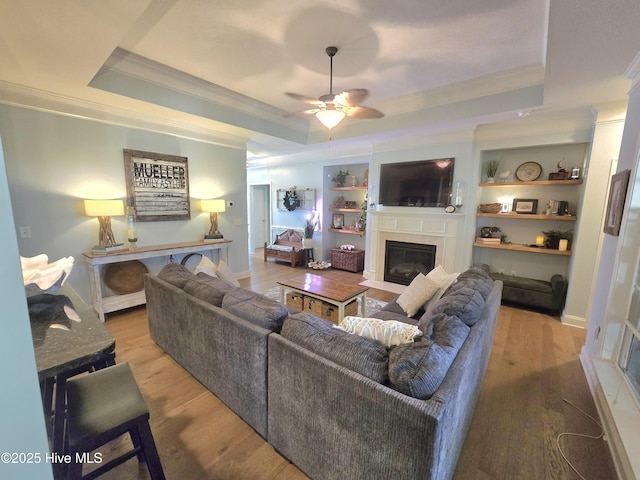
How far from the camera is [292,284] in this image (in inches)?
125

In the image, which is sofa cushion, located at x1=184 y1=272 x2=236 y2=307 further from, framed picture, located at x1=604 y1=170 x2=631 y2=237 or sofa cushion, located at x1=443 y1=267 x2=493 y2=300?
framed picture, located at x1=604 y1=170 x2=631 y2=237

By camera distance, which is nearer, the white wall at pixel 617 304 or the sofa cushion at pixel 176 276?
the white wall at pixel 617 304

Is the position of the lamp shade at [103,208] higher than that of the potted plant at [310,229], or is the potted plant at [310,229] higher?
the lamp shade at [103,208]

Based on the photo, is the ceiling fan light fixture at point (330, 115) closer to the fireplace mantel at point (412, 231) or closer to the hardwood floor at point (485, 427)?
the fireplace mantel at point (412, 231)

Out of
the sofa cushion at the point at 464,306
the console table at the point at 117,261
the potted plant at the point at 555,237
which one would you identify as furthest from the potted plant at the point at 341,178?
the sofa cushion at the point at 464,306

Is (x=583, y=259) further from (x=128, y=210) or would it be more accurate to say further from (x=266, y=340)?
(x=128, y=210)

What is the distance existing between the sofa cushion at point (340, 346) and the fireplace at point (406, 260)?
334 cm

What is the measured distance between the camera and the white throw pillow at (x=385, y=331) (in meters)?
1.43

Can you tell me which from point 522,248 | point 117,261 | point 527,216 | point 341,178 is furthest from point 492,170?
point 117,261

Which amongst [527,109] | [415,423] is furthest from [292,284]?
[527,109]

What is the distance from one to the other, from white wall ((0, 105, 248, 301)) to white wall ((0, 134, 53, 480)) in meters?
3.49

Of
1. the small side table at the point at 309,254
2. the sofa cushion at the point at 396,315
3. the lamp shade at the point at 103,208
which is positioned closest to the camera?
the sofa cushion at the point at 396,315

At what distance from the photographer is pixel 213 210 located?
429cm

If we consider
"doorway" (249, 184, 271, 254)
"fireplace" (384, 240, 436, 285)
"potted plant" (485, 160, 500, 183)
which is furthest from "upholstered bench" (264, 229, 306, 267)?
"potted plant" (485, 160, 500, 183)
